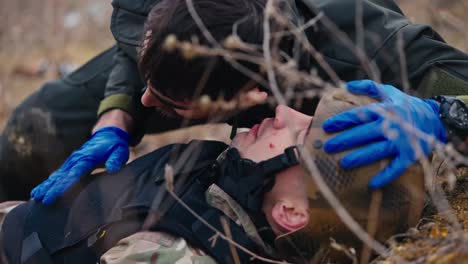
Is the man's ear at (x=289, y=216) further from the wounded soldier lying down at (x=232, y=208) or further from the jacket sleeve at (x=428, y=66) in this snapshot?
the jacket sleeve at (x=428, y=66)

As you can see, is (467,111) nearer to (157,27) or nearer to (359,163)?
(359,163)

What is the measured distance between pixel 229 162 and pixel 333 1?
2.77ft

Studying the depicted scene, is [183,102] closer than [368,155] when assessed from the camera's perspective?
No

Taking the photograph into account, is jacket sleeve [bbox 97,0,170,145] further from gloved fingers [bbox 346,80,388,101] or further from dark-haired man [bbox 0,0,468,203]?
gloved fingers [bbox 346,80,388,101]

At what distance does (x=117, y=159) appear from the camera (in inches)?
100

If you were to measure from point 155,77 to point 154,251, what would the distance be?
1.81 feet

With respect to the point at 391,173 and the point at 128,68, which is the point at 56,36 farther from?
the point at 391,173

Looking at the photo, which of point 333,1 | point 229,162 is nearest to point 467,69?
point 333,1

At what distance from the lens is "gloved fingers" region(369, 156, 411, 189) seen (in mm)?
1827

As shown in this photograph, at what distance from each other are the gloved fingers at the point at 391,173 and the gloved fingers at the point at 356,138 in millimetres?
84

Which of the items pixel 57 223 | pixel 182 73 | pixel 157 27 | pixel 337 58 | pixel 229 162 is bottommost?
pixel 57 223

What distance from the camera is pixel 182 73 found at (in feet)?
6.68

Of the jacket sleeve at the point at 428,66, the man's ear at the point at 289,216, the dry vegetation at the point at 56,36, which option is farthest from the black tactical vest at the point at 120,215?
the dry vegetation at the point at 56,36

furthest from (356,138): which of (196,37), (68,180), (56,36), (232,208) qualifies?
(56,36)
